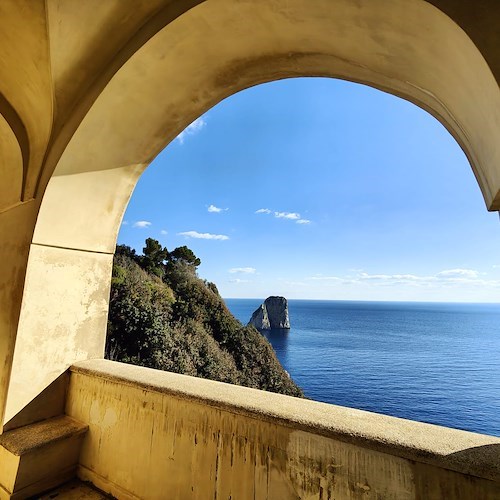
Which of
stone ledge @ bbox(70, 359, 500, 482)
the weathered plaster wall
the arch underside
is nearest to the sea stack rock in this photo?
the weathered plaster wall

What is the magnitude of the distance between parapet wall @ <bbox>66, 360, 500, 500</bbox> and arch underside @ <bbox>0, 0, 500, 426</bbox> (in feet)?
2.01

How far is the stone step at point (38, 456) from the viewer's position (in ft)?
5.97

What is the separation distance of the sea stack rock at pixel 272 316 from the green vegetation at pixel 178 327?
41812mm

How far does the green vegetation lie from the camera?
1177cm

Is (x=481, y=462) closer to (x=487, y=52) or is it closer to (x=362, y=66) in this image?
(x=487, y=52)

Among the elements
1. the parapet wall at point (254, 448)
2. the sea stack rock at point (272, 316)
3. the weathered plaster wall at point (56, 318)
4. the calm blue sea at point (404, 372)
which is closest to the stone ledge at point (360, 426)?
the parapet wall at point (254, 448)

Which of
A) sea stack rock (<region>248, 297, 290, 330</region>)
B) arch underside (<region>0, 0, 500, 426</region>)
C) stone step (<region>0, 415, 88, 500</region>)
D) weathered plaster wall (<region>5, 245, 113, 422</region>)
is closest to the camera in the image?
arch underside (<region>0, 0, 500, 426</region>)

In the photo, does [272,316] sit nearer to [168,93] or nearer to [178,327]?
[178,327]

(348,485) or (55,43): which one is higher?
(55,43)

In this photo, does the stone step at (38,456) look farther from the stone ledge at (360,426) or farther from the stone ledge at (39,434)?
the stone ledge at (360,426)

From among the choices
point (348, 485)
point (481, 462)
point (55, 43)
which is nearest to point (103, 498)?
point (348, 485)

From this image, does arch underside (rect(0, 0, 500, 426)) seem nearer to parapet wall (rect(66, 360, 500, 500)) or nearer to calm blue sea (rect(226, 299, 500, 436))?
parapet wall (rect(66, 360, 500, 500))

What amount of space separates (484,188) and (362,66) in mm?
862

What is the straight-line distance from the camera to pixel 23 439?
1.93 m
